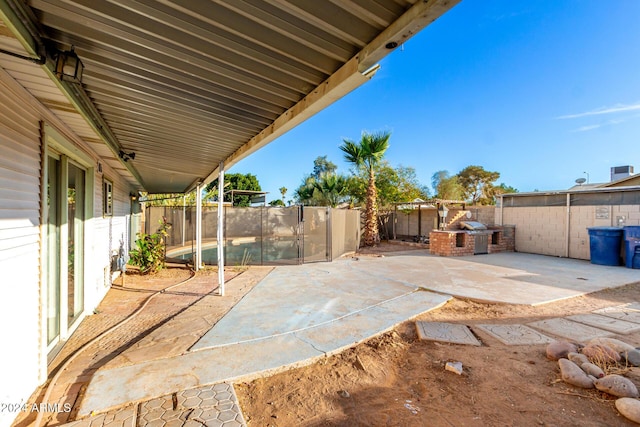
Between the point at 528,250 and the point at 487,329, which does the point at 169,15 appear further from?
the point at 528,250

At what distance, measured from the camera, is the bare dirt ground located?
1.90 m

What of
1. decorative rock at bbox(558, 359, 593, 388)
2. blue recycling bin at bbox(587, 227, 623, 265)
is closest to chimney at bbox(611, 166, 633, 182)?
blue recycling bin at bbox(587, 227, 623, 265)

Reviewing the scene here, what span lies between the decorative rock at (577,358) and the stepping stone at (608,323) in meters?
1.28

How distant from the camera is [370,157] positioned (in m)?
11.2

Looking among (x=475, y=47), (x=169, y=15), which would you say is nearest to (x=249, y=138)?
(x=169, y=15)

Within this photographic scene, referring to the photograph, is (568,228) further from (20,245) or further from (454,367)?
(20,245)

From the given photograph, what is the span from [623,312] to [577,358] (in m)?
2.49

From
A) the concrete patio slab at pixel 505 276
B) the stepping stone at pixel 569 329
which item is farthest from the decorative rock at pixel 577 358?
the concrete patio slab at pixel 505 276

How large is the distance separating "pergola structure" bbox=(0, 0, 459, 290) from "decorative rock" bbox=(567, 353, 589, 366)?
10.5ft

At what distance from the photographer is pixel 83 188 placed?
12.7 ft

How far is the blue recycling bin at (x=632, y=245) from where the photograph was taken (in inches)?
277

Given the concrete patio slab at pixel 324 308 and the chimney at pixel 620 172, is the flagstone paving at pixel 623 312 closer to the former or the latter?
the concrete patio slab at pixel 324 308

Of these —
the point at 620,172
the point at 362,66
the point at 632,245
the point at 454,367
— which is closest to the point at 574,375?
the point at 454,367

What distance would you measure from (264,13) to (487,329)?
4.05 meters
